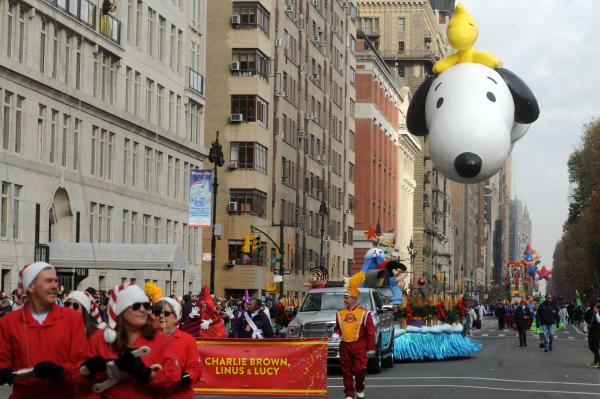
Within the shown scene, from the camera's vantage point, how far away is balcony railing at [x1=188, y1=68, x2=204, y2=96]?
62875 mm

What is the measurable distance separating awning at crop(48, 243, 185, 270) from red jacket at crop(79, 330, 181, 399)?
112ft

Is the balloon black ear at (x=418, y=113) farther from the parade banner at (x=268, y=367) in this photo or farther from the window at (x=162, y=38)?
the window at (x=162, y=38)

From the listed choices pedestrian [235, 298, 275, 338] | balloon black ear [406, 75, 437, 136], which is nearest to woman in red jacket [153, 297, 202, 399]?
balloon black ear [406, 75, 437, 136]

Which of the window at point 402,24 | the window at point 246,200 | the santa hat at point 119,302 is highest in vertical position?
the window at point 402,24

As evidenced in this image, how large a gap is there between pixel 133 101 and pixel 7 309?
88.0 feet

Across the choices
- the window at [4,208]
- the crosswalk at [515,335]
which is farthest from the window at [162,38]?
the crosswalk at [515,335]

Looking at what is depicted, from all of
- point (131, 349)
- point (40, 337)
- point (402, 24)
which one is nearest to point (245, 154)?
point (40, 337)

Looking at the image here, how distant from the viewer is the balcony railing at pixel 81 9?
150 ft

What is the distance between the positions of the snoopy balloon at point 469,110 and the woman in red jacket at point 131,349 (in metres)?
6.19

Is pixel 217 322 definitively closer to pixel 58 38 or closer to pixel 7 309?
pixel 7 309

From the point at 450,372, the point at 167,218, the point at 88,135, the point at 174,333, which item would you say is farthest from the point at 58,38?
the point at 174,333

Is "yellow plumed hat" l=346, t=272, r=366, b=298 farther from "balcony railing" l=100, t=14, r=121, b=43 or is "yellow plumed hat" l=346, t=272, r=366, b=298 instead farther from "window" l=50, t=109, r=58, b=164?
"balcony railing" l=100, t=14, r=121, b=43

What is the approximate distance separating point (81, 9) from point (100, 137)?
16.8 feet

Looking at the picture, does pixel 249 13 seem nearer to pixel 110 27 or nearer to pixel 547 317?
pixel 110 27
